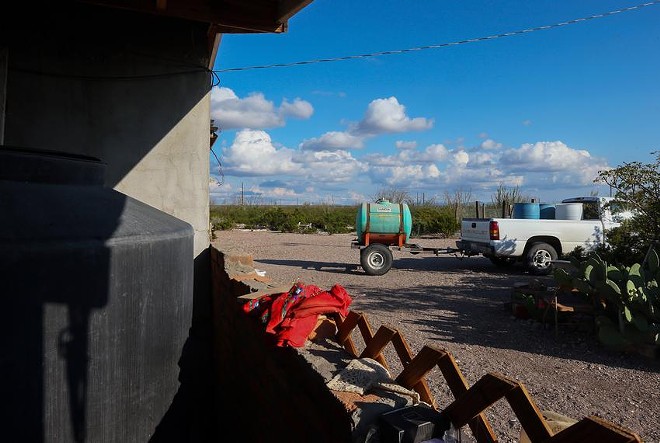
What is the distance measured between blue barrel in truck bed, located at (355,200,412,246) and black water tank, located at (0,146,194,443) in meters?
9.54

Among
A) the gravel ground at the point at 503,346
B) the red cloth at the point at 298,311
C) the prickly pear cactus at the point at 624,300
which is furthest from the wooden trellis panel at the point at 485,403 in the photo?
the prickly pear cactus at the point at 624,300

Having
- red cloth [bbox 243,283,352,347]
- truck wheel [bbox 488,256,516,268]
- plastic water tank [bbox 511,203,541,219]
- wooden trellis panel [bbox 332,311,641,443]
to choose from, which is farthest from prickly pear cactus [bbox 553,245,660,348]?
truck wheel [bbox 488,256,516,268]

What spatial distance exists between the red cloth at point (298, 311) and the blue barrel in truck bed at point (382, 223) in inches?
384

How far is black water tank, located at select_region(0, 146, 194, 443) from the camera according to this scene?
230cm

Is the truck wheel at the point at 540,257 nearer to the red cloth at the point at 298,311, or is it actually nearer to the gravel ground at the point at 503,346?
the gravel ground at the point at 503,346

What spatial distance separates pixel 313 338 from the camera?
8.70 feet

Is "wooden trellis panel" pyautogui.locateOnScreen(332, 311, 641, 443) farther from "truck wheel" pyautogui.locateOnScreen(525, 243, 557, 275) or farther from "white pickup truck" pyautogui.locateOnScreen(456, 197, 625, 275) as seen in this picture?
"truck wheel" pyautogui.locateOnScreen(525, 243, 557, 275)

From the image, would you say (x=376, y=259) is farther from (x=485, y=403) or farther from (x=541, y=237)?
(x=485, y=403)

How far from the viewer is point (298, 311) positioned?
257 cm

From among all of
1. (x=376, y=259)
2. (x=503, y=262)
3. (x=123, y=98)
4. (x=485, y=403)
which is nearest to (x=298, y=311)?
(x=485, y=403)

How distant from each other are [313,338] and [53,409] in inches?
51.2

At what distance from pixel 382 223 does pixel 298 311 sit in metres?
10.2

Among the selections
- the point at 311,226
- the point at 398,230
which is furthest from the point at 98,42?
the point at 311,226

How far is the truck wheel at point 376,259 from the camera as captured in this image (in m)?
12.3
